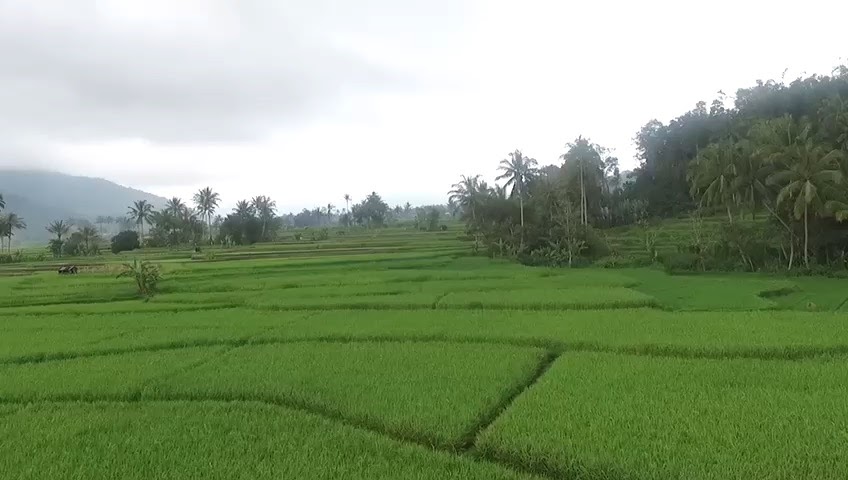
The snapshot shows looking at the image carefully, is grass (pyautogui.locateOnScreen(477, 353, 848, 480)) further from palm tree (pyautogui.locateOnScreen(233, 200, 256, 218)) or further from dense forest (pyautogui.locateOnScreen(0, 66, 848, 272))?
palm tree (pyautogui.locateOnScreen(233, 200, 256, 218))

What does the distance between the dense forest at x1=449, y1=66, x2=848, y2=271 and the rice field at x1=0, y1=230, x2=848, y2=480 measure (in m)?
12.6

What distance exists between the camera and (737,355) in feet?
30.2

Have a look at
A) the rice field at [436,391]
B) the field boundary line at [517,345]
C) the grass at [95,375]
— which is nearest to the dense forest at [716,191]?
the rice field at [436,391]

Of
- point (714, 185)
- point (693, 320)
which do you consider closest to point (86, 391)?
point (693, 320)

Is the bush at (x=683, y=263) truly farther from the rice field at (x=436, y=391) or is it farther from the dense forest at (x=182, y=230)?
the dense forest at (x=182, y=230)

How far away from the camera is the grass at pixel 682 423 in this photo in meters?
5.15

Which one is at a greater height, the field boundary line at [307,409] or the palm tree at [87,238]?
the palm tree at [87,238]

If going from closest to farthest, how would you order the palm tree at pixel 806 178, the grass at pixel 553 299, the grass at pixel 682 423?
the grass at pixel 682 423
the grass at pixel 553 299
the palm tree at pixel 806 178

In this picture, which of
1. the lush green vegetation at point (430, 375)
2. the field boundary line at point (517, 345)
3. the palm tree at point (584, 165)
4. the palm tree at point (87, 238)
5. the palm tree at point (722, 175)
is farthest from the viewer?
the palm tree at point (87, 238)

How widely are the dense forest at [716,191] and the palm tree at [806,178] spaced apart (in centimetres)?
5

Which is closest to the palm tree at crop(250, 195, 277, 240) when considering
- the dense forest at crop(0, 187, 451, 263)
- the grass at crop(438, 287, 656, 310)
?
the dense forest at crop(0, 187, 451, 263)

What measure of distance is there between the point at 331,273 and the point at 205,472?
19.2 meters

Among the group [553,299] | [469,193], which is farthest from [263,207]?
[553,299]

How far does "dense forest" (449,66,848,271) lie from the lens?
84.5ft
